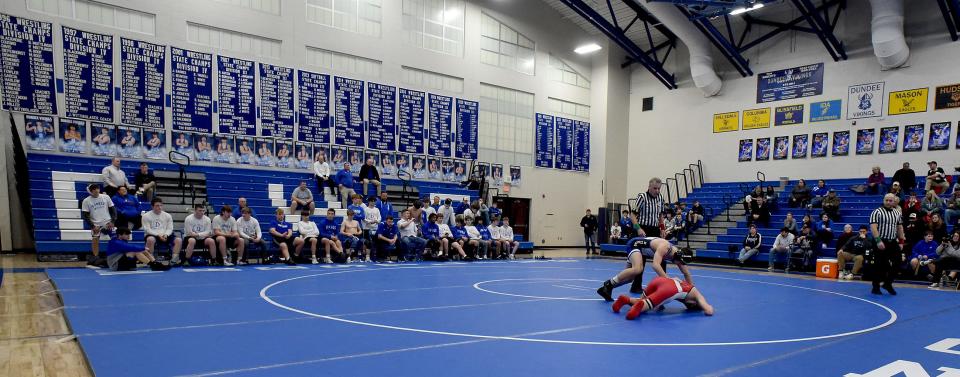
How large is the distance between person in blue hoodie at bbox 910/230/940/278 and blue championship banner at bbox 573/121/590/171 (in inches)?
475

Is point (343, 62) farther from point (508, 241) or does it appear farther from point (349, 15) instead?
point (508, 241)

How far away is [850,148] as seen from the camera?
1720cm

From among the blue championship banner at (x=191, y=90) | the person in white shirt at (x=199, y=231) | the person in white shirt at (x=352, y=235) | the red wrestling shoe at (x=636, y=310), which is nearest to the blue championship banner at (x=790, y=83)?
the person in white shirt at (x=352, y=235)

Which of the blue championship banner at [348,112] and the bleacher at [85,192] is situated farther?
the blue championship banner at [348,112]

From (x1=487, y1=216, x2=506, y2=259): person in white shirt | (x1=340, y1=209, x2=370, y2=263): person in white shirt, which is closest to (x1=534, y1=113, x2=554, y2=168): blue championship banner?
(x1=487, y1=216, x2=506, y2=259): person in white shirt

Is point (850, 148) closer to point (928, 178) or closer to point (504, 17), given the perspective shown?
Result: point (928, 178)

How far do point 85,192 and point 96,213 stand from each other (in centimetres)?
268

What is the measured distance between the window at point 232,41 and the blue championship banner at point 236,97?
0.37 meters

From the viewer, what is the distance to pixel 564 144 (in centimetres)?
2209

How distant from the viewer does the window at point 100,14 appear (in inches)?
504

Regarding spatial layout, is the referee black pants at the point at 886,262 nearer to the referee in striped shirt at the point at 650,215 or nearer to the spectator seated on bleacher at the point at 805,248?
the referee in striped shirt at the point at 650,215

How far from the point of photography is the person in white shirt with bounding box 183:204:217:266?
1038cm

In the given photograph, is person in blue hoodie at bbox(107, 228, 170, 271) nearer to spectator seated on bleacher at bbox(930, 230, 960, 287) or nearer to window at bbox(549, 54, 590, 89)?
spectator seated on bleacher at bbox(930, 230, 960, 287)

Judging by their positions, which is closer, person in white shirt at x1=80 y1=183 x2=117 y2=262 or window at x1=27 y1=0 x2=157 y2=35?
person in white shirt at x1=80 y1=183 x2=117 y2=262
